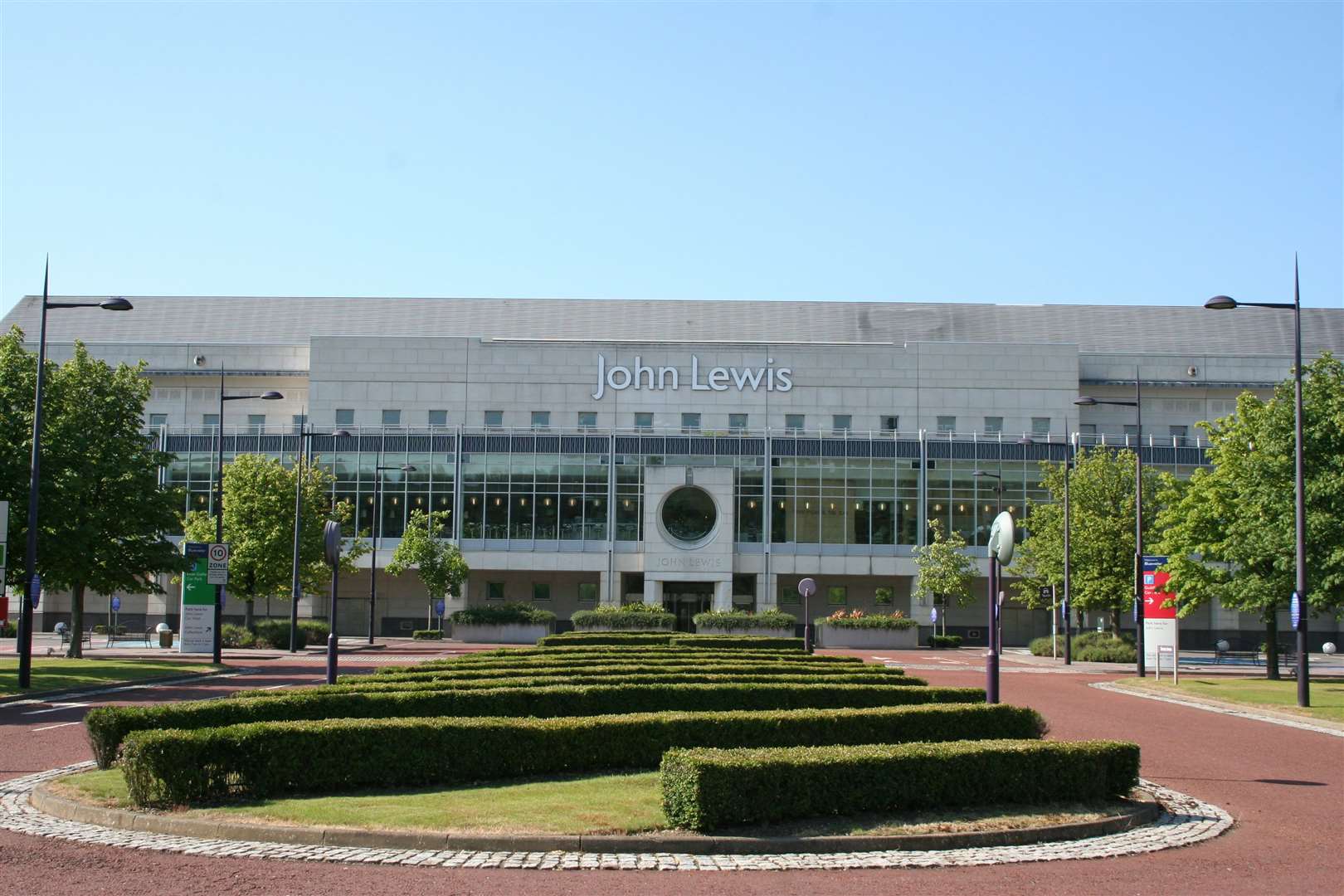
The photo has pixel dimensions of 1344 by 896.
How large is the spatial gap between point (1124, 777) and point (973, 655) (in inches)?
1683

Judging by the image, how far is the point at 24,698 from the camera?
25312mm

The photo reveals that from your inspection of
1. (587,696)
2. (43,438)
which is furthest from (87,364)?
(587,696)

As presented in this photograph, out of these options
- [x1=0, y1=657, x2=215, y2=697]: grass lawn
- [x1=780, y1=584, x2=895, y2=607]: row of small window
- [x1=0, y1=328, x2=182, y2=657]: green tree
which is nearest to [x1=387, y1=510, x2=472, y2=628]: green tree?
[x1=780, y1=584, x2=895, y2=607]: row of small window

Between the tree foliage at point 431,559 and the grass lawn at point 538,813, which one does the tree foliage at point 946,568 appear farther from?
the grass lawn at point 538,813

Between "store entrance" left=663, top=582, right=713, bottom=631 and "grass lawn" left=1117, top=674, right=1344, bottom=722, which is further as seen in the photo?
"store entrance" left=663, top=582, right=713, bottom=631

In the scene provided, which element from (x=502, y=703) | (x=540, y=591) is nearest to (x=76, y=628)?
(x=502, y=703)

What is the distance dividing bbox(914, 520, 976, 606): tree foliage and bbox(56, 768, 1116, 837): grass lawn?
5230cm

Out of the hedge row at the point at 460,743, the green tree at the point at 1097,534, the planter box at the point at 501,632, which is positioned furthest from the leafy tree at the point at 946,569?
the hedge row at the point at 460,743

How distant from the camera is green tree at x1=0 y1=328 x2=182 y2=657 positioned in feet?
107

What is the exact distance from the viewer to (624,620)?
56.7 m

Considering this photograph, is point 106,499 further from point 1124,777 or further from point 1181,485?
point 1181,485

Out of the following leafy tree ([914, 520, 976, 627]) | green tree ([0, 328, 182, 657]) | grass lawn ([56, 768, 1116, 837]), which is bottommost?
grass lawn ([56, 768, 1116, 837])

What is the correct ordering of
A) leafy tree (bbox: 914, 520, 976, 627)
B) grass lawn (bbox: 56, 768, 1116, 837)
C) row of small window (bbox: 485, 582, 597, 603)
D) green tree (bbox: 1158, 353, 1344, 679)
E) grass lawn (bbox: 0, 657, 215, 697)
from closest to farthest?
grass lawn (bbox: 56, 768, 1116, 837) < grass lawn (bbox: 0, 657, 215, 697) < green tree (bbox: 1158, 353, 1344, 679) < leafy tree (bbox: 914, 520, 976, 627) < row of small window (bbox: 485, 582, 597, 603)

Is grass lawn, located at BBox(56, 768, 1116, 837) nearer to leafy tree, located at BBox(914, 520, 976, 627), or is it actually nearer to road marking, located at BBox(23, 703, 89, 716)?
road marking, located at BBox(23, 703, 89, 716)
